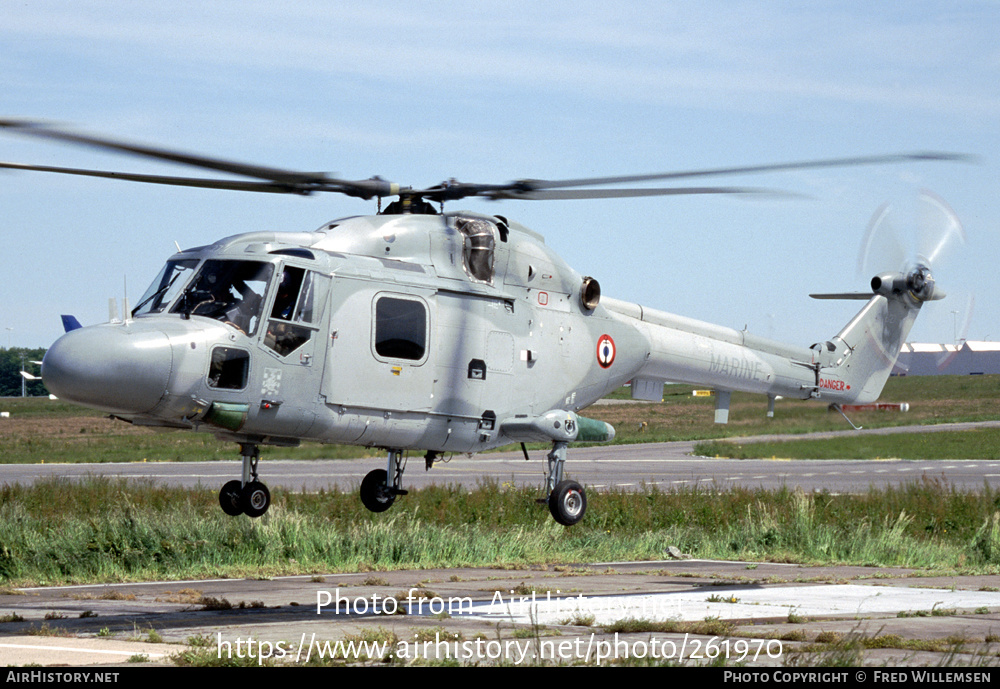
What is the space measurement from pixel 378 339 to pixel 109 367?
3.49 m

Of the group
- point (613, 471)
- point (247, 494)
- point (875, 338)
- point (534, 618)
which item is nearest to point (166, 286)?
point (247, 494)

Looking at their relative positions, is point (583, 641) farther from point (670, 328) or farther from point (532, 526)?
point (532, 526)

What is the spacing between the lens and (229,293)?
13391 mm

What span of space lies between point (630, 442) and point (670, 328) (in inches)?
1712

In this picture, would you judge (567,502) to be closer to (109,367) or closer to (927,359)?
(109,367)

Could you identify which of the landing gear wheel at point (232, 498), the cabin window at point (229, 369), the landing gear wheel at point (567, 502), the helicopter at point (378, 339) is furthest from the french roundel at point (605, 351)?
the cabin window at point (229, 369)

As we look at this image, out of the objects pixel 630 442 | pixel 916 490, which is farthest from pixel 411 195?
pixel 630 442

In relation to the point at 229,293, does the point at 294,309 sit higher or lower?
lower

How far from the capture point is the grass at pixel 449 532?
66.0ft

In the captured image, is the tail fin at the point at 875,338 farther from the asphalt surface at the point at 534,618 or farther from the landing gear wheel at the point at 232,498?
the landing gear wheel at the point at 232,498

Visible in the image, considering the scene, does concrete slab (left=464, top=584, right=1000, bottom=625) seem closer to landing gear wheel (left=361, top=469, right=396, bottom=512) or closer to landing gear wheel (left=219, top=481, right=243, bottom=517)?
landing gear wheel (left=361, top=469, right=396, bottom=512)

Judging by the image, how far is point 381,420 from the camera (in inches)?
567

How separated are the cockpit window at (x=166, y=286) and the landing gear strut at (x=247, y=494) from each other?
237cm

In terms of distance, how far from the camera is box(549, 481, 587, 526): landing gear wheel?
611 inches
